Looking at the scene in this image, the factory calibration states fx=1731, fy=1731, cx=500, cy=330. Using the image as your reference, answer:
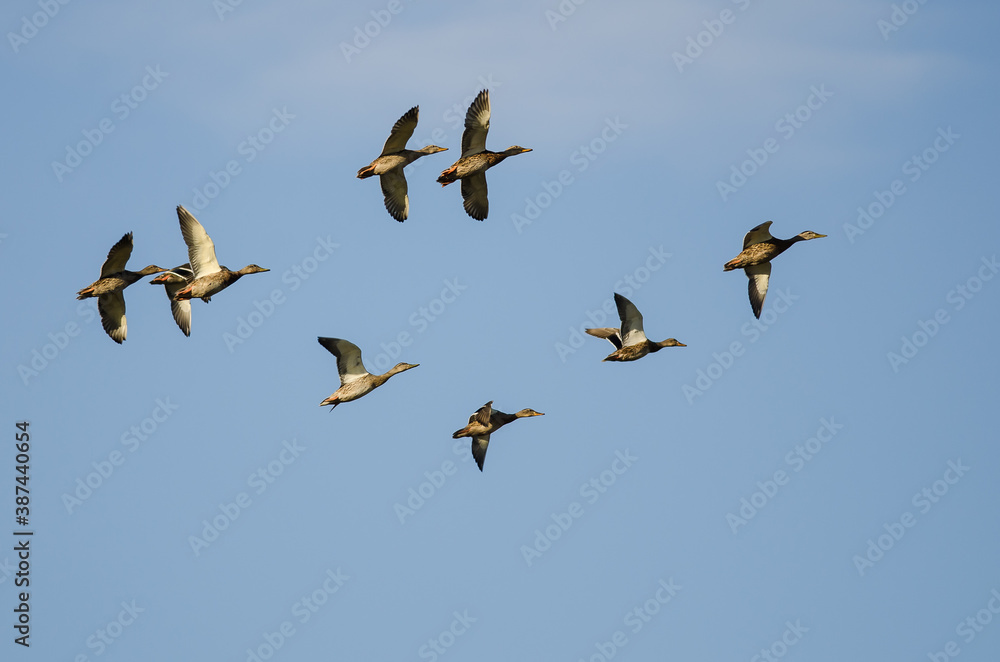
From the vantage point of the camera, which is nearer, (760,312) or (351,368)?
(351,368)

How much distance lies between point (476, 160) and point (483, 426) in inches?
307

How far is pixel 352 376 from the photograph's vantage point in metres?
47.9

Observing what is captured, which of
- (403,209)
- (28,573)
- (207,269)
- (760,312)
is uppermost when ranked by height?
(760,312)

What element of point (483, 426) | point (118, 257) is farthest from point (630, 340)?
point (118, 257)

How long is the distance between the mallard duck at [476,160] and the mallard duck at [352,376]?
19.2ft

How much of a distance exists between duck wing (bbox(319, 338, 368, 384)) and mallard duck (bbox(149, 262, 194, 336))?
5.15 m

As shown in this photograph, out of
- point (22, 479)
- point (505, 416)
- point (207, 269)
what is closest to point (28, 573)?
point (22, 479)

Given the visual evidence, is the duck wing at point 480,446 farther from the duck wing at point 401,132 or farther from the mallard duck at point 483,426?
the duck wing at point 401,132

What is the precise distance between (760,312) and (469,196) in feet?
30.4

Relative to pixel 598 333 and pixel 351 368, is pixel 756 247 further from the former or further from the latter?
pixel 351 368

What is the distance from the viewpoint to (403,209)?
51.7m

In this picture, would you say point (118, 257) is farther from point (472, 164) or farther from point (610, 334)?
point (610, 334)

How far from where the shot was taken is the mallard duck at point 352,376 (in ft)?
156

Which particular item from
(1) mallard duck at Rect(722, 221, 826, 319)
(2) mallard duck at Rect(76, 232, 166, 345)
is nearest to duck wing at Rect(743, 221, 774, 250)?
(1) mallard duck at Rect(722, 221, 826, 319)
